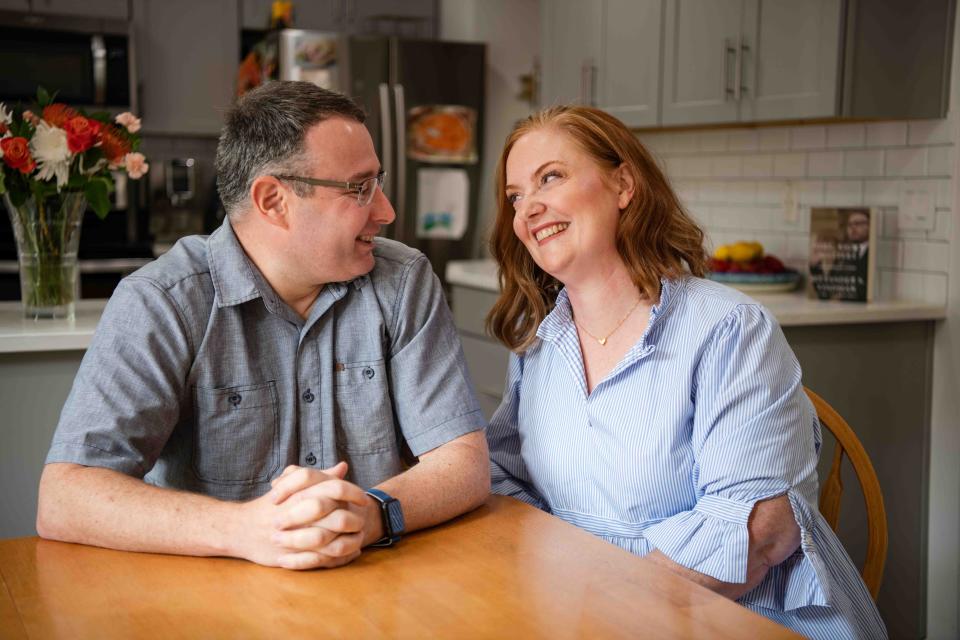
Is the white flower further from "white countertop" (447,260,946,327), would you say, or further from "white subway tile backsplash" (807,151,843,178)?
"white subway tile backsplash" (807,151,843,178)

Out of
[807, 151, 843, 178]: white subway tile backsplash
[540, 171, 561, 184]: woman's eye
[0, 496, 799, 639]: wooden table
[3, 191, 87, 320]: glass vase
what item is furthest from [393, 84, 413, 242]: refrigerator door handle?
[0, 496, 799, 639]: wooden table

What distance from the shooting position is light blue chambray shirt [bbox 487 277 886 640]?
61.4 inches

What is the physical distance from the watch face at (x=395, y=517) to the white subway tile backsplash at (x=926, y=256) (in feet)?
6.52

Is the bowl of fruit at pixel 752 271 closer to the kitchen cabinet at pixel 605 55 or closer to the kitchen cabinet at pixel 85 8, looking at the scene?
the kitchen cabinet at pixel 605 55

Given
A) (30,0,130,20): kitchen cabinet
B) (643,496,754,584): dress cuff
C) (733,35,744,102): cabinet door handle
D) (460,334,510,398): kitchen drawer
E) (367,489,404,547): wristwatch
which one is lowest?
(460,334,510,398): kitchen drawer

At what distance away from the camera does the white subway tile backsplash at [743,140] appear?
3.47m

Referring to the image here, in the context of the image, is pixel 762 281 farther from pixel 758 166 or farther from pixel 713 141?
pixel 713 141

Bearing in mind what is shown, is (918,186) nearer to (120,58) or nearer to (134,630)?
(134,630)

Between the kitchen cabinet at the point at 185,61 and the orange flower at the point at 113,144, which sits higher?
the kitchen cabinet at the point at 185,61

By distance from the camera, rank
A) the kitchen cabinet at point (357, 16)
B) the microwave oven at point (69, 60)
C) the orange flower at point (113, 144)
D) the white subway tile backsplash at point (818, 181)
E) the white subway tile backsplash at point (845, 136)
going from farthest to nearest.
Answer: the kitchen cabinet at point (357, 16), the microwave oven at point (69, 60), the white subway tile backsplash at point (845, 136), the white subway tile backsplash at point (818, 181), the orange flower at point (113, 144)

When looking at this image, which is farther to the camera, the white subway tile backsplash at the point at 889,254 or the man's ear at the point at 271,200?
the white subway tile backsplash at the point at 889,254

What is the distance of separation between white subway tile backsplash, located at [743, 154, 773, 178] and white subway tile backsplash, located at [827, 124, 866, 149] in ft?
0.91

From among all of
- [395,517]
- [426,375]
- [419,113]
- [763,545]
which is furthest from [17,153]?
[419,113]

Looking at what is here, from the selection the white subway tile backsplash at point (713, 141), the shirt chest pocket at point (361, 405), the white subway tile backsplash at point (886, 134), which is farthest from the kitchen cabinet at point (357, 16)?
the shirt chest pocket at point (361, 405)
